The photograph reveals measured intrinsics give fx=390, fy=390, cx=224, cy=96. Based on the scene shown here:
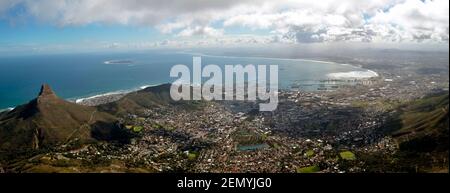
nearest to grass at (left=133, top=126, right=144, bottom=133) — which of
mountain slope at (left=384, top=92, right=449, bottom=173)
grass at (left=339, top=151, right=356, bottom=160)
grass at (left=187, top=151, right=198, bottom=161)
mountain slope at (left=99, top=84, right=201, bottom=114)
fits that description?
mountain slope at (left=99, top=84, right=201, bottom=114)

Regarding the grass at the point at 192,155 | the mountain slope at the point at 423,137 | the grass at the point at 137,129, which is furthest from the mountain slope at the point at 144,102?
the mountain slope at the point at 423,137

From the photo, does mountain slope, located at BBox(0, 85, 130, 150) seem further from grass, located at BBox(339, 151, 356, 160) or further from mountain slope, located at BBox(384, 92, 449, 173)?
mountain slope, located at BBox(384, 92, 449, 173)

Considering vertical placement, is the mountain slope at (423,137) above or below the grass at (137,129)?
above

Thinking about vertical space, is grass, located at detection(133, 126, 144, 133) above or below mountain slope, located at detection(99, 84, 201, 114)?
below

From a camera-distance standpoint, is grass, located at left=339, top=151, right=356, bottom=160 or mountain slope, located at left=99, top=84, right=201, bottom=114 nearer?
grass, located at left=339, top=151, right=356, bottom=160

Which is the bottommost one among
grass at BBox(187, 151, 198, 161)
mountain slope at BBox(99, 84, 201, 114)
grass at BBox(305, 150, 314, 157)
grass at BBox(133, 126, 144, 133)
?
grass at BBox(187, 151, 198, 161)

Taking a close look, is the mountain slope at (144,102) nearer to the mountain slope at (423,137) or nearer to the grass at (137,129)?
the grass at (137,129)

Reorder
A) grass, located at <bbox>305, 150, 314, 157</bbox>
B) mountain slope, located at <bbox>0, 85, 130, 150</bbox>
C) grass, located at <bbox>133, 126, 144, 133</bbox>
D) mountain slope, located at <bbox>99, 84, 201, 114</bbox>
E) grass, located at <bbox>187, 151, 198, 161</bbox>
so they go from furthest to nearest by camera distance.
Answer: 1. mountain slope, located at <bbox>99, 84, 201, 114</bbox>
2. grass, located at <bbox>133, 126, 144, 133</bbox>
3. mountain slope, located at <bbox>0, 85, 130, 150</bbox>
4. grass, located at <bbox>187, 151, 198, 161</bbox>
5. grass, located at <bbox>305, 150, 314, 157</bbox>

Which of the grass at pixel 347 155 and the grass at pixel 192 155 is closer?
the grass at pixel 347 155

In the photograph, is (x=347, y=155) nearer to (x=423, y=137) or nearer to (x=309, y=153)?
(x=309, y=153)
